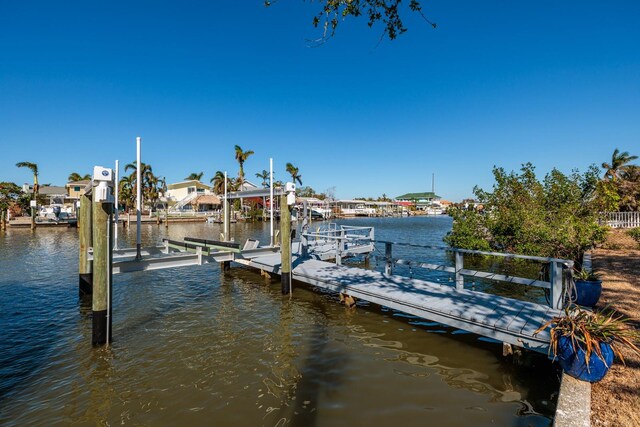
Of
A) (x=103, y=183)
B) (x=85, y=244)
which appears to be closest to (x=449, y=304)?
(x=103, y=183)

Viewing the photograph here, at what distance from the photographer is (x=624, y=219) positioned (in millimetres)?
25141

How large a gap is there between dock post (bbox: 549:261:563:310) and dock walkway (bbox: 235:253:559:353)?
0.18m

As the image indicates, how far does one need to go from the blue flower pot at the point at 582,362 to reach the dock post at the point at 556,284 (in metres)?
2.33

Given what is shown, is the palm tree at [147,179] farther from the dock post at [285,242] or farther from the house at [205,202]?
the dock post at [285,242]

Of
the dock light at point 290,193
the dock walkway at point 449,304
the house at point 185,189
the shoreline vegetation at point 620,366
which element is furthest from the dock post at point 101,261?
the house at point 185,189

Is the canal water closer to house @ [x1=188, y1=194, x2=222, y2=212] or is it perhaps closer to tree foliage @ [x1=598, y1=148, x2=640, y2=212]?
tree foliage @ [x1=598, y1=148, x2=640, y2=212]

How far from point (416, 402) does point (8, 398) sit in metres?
6.76

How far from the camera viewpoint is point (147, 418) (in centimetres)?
486

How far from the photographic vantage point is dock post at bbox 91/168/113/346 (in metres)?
6.79

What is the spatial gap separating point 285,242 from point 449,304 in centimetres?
531

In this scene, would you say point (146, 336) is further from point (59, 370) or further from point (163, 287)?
point (163, 287)

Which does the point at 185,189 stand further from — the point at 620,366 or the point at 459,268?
the point at 620,366

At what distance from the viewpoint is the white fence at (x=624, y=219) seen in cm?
2433

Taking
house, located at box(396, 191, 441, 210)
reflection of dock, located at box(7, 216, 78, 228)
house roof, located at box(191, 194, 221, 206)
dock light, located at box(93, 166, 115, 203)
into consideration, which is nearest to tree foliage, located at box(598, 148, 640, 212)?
dock light, located at box(93, 166, 115, 203)
